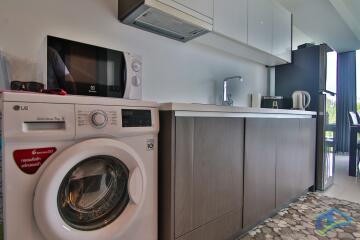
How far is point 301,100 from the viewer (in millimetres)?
2305

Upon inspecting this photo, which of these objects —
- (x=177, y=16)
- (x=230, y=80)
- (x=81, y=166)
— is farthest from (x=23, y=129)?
(x=230, y=80)

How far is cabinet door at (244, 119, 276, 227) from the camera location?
1.43 metres

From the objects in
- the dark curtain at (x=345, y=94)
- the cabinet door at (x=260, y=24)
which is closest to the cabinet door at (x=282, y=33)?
the cabinet door at (x=260, y=24)

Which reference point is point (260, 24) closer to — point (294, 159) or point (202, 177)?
point (294, 159)

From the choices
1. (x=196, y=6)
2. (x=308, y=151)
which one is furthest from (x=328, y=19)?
(x=196, y=6)

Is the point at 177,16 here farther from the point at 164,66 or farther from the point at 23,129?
the point at 23,129

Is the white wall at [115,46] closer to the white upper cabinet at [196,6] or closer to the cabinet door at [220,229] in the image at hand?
the white upper cabinet at [196,6]

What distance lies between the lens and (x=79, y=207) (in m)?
0.86

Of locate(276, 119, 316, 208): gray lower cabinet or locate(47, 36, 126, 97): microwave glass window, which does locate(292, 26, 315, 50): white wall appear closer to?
locate(276, 119, 316, 208): gray lower cabinet

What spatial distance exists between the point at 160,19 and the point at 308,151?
2.01m

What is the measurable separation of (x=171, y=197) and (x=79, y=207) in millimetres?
413

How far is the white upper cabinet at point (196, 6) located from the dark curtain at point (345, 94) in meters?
4.54

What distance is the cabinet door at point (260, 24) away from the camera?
6.42ft

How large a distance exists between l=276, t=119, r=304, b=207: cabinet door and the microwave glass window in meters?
1.33
